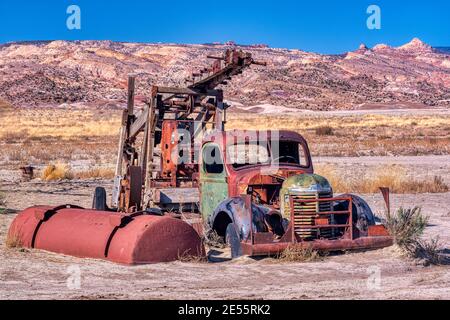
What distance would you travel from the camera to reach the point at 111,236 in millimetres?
10016

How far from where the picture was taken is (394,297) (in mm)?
7637

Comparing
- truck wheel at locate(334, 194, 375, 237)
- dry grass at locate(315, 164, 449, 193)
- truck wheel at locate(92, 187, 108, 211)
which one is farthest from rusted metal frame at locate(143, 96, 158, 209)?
dry grass at locate(315, 164, 449, 193)

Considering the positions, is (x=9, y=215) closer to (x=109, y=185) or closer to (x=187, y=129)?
(x=187, y=129)

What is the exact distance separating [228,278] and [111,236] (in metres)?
1.92

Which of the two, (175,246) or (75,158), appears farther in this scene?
(75,158)

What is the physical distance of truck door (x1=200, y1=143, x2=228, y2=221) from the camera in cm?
1173

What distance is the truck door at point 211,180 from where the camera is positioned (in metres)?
11.7

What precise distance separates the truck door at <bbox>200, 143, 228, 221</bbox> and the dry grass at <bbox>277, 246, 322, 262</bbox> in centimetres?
187

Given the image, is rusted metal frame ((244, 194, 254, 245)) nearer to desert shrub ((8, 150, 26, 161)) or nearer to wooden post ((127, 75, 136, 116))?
wooden post ((127, 75, 136, 116))

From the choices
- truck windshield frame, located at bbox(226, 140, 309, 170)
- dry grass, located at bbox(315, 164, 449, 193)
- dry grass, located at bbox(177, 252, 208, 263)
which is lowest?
dry grass, located at bbox(177, 252, 208, 263)

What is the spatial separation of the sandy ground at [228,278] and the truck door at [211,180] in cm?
167

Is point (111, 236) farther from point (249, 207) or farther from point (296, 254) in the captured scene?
point (296, 254)
